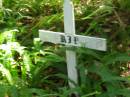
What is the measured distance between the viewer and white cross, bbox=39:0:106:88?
9.58 ft

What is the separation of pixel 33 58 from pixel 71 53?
1.63 ft

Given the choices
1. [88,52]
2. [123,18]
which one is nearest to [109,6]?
[123,18]

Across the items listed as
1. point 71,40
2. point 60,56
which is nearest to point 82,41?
point 71,40

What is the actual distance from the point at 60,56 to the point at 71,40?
41cm

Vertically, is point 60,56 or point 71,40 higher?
point 71,40

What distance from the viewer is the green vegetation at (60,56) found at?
2.95 m

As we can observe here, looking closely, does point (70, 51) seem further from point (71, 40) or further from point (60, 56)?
point (60, 56)

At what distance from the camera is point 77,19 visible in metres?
3.91

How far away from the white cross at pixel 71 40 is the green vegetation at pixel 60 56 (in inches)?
2.7

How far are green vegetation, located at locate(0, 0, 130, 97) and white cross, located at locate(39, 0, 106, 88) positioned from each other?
7 cm

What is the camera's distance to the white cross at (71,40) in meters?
2.92

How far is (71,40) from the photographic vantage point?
2.99m

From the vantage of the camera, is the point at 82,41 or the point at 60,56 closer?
the point at 82,41

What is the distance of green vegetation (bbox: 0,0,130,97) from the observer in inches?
116
